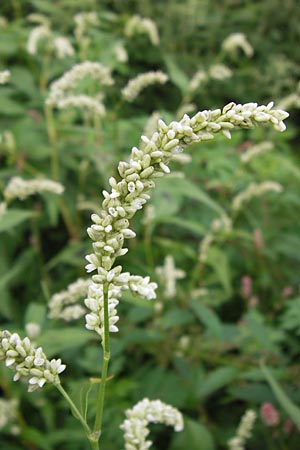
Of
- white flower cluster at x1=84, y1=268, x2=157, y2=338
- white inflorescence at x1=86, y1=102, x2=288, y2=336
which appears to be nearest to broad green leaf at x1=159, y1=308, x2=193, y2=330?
white flower cluster at x1=84, y1=268, x2=157, y2=338

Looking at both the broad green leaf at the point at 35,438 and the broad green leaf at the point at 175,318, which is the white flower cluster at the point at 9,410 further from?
the broad green leaf at the point at 175,318

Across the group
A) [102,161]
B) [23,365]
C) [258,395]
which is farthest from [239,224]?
[23,365]

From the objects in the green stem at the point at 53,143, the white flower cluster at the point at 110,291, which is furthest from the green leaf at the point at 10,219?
the white flower cluster at the point at 110,291

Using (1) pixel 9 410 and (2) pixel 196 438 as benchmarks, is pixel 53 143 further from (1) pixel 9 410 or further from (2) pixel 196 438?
(2) pixel 196 438

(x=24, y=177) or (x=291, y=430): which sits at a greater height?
(x=24, y=177)

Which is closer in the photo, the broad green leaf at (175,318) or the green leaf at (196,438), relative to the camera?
the green leaf at (196,438)

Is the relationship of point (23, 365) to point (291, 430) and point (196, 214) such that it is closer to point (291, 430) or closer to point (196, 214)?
point (291, 430)


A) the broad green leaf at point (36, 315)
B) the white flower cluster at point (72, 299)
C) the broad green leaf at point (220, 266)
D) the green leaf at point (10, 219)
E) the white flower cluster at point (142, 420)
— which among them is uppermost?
the green leaf at point (10, 219)
